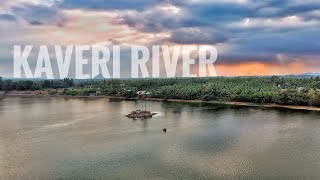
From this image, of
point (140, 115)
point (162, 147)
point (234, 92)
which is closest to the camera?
point (162, 147)

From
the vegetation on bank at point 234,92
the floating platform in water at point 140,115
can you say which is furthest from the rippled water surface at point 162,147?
the vegetation on bank at point 234,92

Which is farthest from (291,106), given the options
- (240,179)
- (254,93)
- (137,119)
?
(240,179)

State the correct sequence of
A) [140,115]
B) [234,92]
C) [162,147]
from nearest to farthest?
[162,147]
[140,115]
[234,92]

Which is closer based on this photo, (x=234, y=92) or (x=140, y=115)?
(x=140, y=115)

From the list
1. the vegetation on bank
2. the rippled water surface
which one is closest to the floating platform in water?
the rippled water surface

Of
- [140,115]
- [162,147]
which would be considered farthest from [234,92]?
[162,147]

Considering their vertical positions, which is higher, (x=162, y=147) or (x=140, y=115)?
(x=140, y=115)

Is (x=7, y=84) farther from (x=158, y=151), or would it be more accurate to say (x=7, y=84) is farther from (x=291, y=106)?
(x=158, y=151)

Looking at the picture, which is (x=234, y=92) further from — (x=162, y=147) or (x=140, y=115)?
(x=162, y=147)

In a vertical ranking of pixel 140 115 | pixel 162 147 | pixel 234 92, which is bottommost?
pixel 162 147
